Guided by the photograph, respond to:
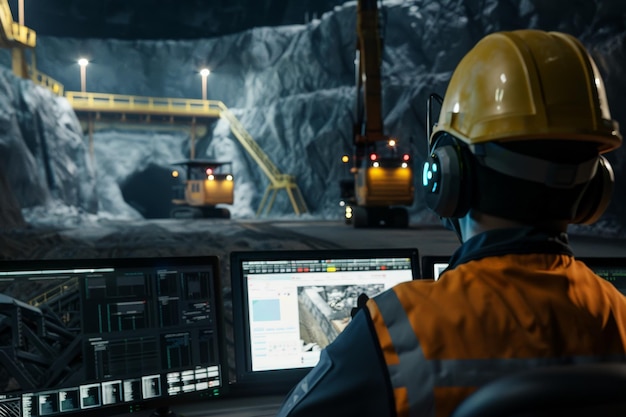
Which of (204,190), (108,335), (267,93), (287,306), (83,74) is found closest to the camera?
(108,335)

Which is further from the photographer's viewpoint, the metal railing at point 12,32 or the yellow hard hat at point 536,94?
the metal railing at point 12,32

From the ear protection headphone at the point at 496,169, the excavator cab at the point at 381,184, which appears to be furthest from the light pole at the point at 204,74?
the ear protection headphone at the point at 496,169

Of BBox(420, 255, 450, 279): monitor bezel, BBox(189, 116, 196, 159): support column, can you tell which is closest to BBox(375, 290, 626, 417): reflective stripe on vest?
→ BBox(420, 255, 450, 279): monitor bezel

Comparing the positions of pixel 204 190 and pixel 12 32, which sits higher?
pixel 12 32

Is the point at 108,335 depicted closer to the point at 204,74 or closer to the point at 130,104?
the point at 130,104

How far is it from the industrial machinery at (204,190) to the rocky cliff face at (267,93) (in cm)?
58

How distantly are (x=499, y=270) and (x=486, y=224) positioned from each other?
82mm

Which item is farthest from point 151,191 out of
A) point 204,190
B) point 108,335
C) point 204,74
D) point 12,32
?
point 108,335

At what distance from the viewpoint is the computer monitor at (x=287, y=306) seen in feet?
4.57

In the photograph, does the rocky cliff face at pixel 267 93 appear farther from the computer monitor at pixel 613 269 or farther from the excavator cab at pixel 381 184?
the computer monitor at pixel 613 269

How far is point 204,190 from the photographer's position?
1420cm

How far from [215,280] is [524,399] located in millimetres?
964

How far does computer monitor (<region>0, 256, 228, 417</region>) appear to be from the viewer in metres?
1.13

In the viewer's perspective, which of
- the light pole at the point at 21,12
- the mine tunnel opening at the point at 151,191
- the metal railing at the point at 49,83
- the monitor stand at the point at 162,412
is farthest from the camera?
the mine tunnel opening at the point at 151,191
